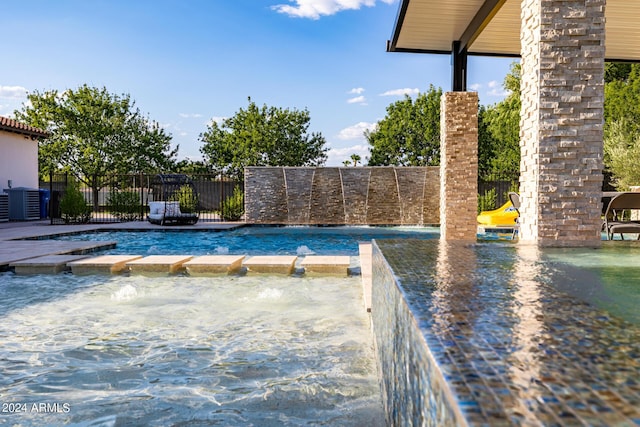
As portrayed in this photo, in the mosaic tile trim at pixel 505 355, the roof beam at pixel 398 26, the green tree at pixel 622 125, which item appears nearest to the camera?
the mosaic tile trim at pixel 505 355

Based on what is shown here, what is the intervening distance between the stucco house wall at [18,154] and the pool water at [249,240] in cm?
656

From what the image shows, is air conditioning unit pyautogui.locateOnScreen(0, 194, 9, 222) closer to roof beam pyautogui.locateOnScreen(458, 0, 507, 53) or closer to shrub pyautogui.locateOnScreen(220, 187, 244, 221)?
shrub pyautogui.locateOnScreen(220, 187, 244, 221)

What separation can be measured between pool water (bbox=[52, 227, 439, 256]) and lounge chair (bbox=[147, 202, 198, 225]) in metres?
1.60

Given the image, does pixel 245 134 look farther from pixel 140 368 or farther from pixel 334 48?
pixel 140 368

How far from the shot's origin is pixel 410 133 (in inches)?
1363

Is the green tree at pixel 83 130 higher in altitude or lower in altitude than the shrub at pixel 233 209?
higher

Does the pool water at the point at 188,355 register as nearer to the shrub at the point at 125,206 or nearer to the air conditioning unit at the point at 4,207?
the air conditioning unit at the point at 4,207

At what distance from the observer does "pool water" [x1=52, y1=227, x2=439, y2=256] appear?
10391 millimetres

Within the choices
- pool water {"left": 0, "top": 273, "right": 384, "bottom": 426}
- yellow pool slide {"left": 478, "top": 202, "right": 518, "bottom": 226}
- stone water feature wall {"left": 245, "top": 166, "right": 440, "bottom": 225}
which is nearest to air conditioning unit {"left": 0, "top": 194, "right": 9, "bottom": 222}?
stone water feature wall {"left": 245, "top": 166, "right": 440, "bottom": 225}

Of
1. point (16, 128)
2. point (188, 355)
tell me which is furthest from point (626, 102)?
point (16, 128)

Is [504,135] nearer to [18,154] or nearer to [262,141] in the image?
[262,141]

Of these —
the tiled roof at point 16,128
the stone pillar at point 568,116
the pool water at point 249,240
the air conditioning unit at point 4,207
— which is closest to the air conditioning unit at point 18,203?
the air conditioning unit at point 4,207

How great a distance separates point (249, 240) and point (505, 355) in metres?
12.0

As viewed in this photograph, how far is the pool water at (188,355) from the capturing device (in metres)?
2.90
